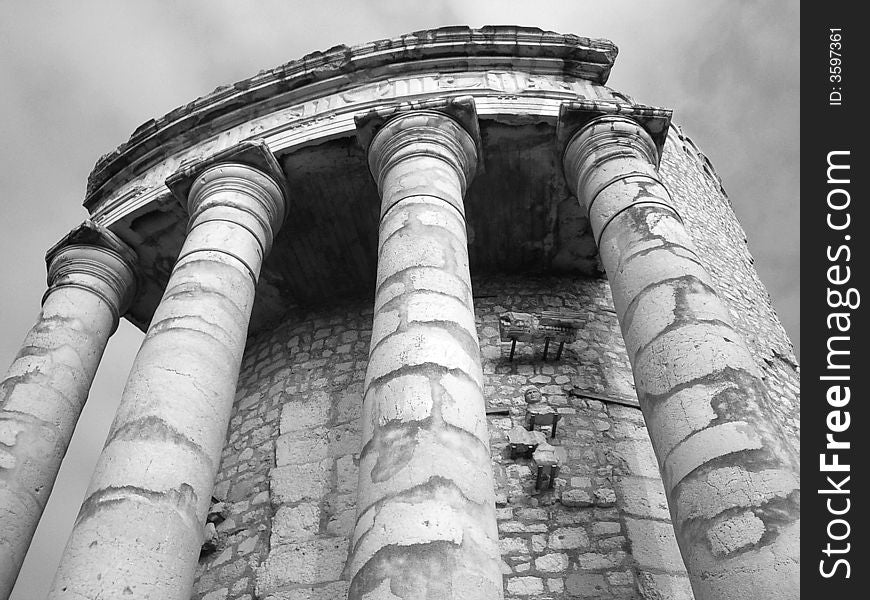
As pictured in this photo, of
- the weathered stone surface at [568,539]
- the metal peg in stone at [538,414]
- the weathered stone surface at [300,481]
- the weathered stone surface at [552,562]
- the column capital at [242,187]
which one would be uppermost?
the column capital at [242,187]

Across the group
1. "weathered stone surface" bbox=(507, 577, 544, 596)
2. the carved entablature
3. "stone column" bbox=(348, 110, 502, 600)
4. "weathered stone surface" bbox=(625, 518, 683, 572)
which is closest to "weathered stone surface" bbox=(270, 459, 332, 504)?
"weathered stone surface" bbox=(507, 577, 544, 596)

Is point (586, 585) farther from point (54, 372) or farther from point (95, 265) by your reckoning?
point (95, 265)

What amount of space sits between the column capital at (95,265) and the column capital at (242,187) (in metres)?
1.09

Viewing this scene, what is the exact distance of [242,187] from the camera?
729cm

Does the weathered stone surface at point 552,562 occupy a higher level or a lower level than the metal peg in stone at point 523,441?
lower

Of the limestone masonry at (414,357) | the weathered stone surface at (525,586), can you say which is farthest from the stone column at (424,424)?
the weathered stone surface at (525,586)

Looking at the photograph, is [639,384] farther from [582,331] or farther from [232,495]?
[232,495]

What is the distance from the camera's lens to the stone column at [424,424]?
134 inches

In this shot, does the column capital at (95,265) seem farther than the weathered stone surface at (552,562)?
Yes

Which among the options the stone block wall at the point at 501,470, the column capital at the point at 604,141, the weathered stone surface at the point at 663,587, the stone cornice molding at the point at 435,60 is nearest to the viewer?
the weathered stone surface at the point at 663,587

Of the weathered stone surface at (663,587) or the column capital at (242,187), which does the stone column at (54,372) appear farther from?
the weathered stone surface at (663,587)

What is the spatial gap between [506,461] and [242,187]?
390cm

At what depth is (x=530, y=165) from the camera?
7.82 meters

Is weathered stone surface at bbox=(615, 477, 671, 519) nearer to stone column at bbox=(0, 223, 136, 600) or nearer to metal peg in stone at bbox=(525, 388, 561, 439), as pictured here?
metal peg in stone at bbox=(525, 388, 561, 439)
